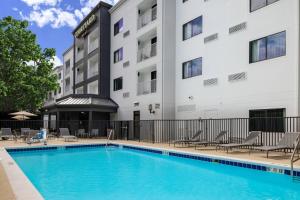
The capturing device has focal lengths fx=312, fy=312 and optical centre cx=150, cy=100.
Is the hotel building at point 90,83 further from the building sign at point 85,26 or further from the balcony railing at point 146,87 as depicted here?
the balcony railing at point 146,87

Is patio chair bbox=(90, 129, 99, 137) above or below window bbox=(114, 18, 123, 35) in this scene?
below

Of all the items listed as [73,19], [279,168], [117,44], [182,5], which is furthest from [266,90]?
[73,19]

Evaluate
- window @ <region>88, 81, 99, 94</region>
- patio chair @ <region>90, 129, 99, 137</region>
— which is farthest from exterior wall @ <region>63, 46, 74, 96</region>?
patio chair @ <region>90, 129, 99, 137</region>

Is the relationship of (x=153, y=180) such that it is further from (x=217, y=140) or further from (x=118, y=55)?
Answer: (x=118, y=55)

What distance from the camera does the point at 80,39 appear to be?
117 feet

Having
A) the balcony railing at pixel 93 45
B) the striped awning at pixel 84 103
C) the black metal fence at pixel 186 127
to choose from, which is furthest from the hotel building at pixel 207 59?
the balcony railing at pixel 93 45

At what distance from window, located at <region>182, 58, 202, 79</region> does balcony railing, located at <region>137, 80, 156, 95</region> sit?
266 centimetres

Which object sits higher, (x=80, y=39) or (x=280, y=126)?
(x=80, y=39)

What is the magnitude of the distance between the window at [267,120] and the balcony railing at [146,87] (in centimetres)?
873

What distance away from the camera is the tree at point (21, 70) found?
25.9 m

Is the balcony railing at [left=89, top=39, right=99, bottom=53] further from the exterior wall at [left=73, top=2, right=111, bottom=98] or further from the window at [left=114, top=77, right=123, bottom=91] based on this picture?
the window at [left=114, top=77, right=123, bottom=91]

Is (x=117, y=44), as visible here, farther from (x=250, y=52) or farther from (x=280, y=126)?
(x=280, y=126)

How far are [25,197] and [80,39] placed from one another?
104 feet

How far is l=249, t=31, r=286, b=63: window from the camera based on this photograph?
13883mm
